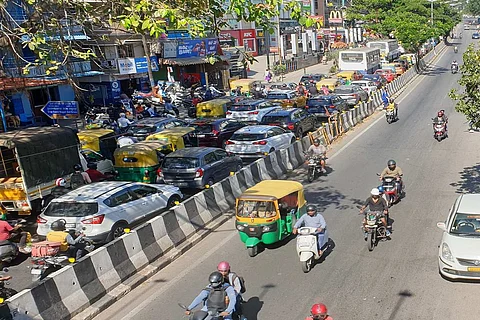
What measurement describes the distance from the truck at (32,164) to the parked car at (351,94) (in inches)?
809

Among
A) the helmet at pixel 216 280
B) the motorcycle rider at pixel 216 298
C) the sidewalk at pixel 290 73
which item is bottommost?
the sidewalk at pixel 290 73

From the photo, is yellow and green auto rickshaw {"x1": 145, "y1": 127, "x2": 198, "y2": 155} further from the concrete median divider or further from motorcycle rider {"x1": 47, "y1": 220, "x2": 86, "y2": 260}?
motorcycle rider {"x1": 47, "y1": 220, "x2": 86, "y2": 260}

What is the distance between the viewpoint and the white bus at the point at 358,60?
159 ft

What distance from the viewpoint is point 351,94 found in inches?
1297

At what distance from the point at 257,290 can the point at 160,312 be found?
1837 mm

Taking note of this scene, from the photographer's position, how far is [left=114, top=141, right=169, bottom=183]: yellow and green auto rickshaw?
16984 millimetres

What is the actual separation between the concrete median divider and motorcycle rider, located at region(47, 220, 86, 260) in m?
0.87

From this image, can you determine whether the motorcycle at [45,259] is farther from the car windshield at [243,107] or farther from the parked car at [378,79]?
the parked car at [378,79]

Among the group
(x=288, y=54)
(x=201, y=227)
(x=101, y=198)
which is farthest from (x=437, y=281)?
(x=288, y=54)

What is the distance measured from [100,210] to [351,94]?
24217 mm

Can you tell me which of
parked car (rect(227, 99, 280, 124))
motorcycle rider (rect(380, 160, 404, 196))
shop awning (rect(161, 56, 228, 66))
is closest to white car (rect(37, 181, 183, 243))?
motorcycle rider (rect(380, 160, 404, 196))

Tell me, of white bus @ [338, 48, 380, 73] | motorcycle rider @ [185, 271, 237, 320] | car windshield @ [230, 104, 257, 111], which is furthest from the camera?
white bus @ [338, 48, 380, 73]

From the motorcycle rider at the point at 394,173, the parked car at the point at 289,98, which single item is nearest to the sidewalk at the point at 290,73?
the parked car at the point at 289,98

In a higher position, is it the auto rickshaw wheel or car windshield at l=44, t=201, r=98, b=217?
car windshield at l=44, t=201, r=98, b=217
